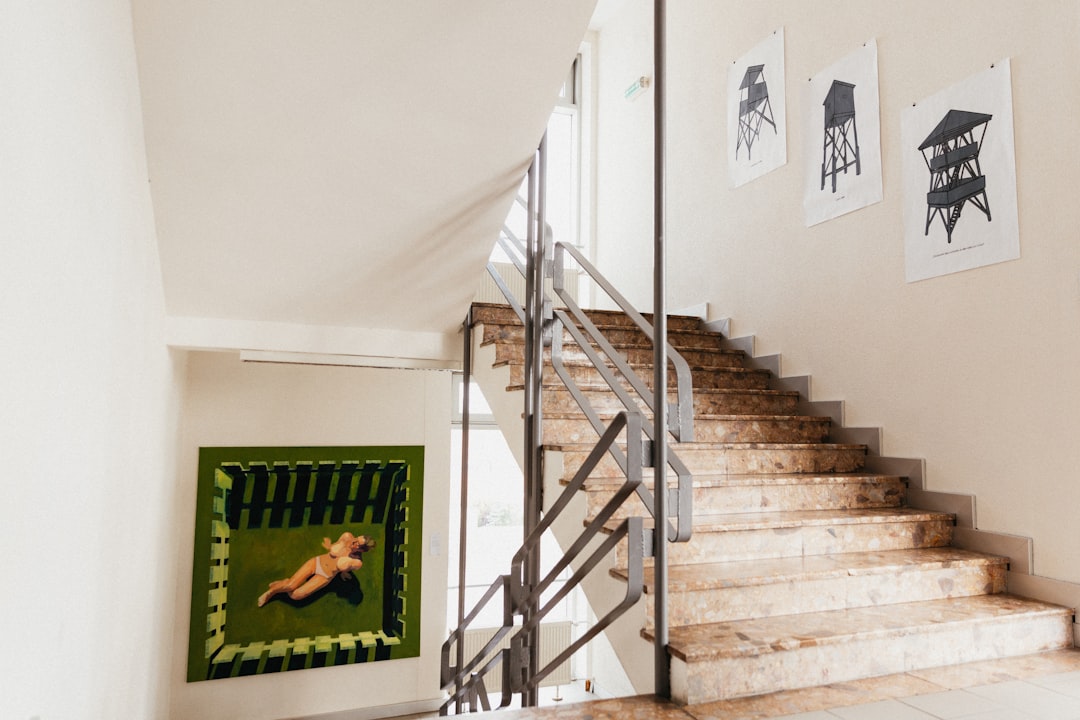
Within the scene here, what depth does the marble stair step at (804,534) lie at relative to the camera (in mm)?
2439

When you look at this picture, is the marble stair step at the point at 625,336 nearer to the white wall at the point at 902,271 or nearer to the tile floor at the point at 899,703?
the white wall at the point at 902,271

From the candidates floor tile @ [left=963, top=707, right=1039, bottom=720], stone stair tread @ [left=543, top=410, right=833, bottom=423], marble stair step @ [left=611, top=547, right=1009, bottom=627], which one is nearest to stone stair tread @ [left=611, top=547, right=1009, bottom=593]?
marble stair step @ [left=611, top=547, right=1009, bottom=627]

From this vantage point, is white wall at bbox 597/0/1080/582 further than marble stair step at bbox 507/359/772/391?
No

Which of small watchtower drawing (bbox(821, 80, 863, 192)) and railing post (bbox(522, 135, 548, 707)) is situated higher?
small watchtower drawing (bbox(821, 80, 863, 192))

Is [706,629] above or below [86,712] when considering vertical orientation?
above

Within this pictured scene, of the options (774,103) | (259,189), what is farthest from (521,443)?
(774,103)

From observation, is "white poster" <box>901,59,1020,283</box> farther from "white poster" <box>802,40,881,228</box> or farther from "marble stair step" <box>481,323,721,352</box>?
"marble stair step" <box>481,323,721,352</box>

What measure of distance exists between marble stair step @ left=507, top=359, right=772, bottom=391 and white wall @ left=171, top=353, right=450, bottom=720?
2319 millimetres

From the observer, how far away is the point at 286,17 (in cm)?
188

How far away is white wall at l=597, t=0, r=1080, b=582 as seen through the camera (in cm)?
262

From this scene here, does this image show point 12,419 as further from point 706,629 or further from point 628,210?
point 628,210

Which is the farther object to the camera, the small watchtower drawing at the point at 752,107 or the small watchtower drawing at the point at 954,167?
the small watchtower drawing at the point at 752,107

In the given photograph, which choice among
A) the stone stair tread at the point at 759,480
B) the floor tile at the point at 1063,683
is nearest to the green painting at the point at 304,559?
the stone stair tread at the point at 759,480

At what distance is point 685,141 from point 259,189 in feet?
11.6
